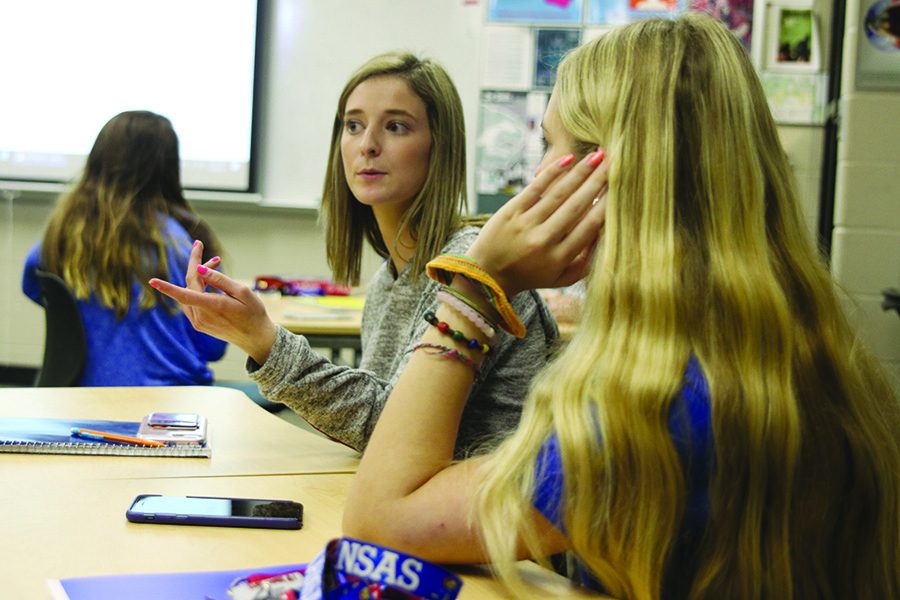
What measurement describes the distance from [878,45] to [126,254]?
2228 millimetres

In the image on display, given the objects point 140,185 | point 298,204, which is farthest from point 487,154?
point 140,185

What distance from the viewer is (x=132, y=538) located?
950 millimetres

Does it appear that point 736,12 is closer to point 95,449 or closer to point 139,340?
point 139,340

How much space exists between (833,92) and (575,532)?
2.93 m

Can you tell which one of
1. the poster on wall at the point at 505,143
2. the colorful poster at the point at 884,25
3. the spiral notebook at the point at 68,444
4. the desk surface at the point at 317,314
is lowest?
the spiral notebook at the point at 68,444

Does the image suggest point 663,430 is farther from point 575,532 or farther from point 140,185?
point 140,185

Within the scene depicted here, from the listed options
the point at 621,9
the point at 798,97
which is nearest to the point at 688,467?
the point at 798,97

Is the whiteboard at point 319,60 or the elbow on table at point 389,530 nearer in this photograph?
the elbow on table at point 389,530

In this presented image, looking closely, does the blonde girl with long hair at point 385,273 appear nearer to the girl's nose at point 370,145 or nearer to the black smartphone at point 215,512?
the girl's nose at point 370,145

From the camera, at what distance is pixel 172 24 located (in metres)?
4.77

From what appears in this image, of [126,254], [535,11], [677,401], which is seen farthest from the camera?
[535,11]

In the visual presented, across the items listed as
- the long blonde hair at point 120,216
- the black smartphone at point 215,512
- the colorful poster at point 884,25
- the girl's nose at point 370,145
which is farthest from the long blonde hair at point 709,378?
the colorful poster at point 884,25

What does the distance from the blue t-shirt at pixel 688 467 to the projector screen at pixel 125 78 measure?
4.23 metres

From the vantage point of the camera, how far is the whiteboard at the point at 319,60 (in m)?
4.70
